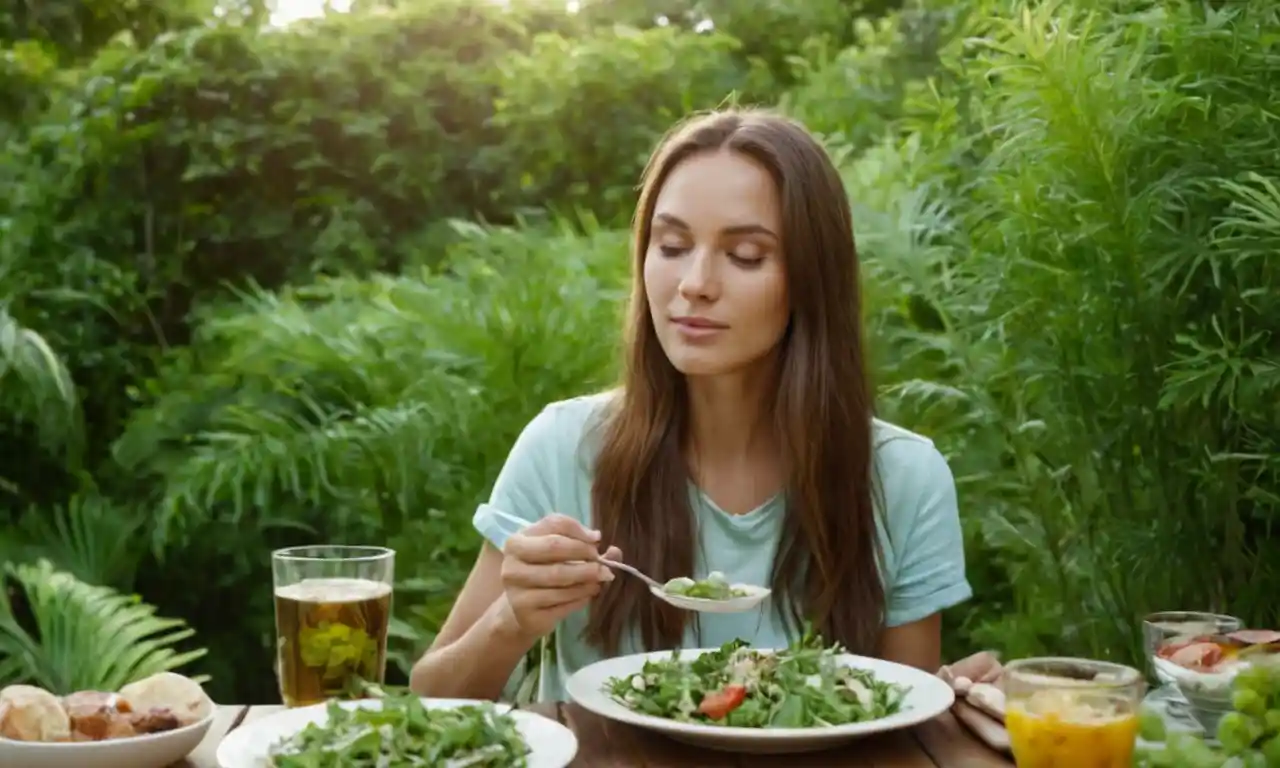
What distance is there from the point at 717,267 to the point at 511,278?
159cm

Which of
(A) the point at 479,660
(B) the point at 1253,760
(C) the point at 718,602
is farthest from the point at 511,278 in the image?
(B) the point at 1253,760

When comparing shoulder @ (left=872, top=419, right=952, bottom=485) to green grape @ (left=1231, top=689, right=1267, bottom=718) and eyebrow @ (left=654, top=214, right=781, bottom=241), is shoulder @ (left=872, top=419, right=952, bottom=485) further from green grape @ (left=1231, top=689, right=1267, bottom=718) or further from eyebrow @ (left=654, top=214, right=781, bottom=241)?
green grape @ (left=1231, top=689, right=1267, bottom=718)

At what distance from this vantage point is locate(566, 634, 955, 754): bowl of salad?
133cm

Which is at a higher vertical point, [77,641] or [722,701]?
[722,701]

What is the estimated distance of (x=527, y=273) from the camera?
3.49m

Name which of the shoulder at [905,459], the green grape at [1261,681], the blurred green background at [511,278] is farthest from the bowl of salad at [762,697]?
the blurred green background at [511,278]

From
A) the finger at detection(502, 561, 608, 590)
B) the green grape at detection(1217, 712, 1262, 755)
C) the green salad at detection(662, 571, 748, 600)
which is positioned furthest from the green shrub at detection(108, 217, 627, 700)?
the green grape at detection(1217, 712, 1262, 755)

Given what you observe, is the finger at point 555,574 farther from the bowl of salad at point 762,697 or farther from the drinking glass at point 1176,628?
the drinking glass at point 1176,628

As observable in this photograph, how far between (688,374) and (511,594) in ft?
1.87

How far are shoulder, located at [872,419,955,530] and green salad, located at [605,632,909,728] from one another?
21.5 inches

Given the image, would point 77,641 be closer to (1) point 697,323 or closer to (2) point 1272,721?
(1) point 697,323

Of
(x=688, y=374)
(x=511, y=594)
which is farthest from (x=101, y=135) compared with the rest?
(x=511, y=594)

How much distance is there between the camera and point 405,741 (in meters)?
1.26

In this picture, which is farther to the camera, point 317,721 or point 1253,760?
point 317,721
